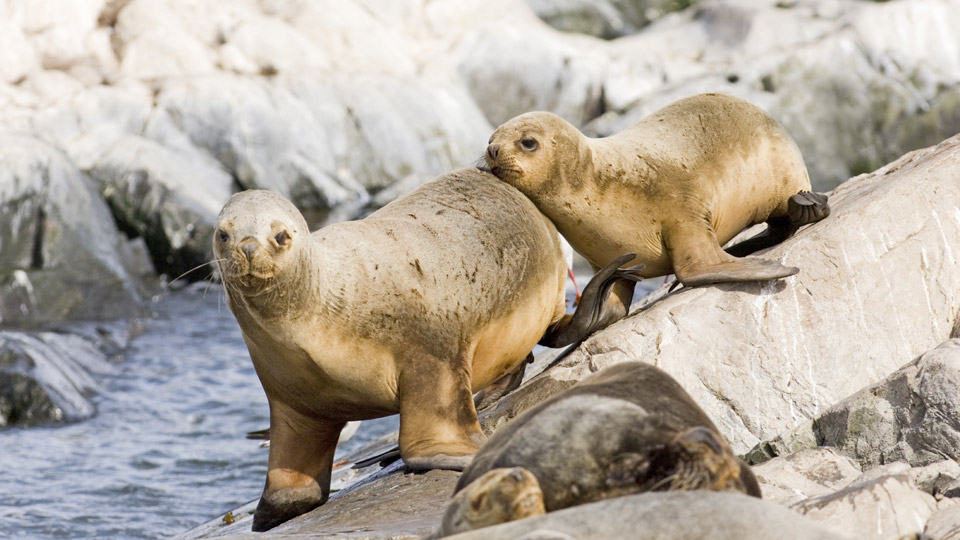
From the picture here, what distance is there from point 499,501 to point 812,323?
10.6 feet

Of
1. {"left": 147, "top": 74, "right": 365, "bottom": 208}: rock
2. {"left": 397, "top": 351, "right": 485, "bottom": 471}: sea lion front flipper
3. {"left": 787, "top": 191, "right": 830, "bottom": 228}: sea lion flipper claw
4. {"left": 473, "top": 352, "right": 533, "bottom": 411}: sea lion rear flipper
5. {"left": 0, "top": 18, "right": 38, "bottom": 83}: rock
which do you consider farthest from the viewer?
{"left": 0, "top": 18, "right": 38, "bottom": 83}: rock

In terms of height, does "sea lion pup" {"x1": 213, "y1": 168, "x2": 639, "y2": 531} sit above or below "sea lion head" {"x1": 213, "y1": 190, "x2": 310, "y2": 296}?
below

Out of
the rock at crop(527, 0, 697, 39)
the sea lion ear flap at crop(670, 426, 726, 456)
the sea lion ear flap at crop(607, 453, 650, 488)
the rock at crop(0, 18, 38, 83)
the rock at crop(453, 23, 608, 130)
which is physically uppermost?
the sea lion ear flap at crop(670, 426, 726, 456)

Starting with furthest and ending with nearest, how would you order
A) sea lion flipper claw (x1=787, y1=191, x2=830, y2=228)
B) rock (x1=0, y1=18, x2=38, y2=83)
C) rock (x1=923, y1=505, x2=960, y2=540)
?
rock (x1=0, y1=18, x2=38, y2=83)
sea lion flipper claw (x1=787, y1=191, x2=830, y2=228)
rock (x1=923, y1=505, x2=960, y2=540)

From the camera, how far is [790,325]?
6.20 metres

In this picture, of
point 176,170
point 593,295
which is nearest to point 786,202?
point 593,295

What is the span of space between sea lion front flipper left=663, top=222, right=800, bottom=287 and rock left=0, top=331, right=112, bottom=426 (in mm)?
6901

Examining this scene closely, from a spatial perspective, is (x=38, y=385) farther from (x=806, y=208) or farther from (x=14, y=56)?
(x=14, y=56)

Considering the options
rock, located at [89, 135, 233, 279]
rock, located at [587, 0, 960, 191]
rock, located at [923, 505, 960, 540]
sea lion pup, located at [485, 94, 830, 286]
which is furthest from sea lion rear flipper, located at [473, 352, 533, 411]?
rock, located at [587, 0, 960, 191]

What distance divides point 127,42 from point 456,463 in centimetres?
1866

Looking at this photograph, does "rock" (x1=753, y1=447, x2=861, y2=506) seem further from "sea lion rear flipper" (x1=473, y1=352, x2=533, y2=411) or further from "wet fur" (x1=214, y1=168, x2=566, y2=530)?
"sea lion rear flipper" (x1=473, y1=352, x2=533, y2=411)

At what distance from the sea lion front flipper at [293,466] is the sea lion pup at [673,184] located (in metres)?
1.80

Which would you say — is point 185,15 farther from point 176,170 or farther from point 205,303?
point 205,303

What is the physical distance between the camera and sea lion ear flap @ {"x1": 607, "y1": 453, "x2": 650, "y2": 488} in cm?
355
